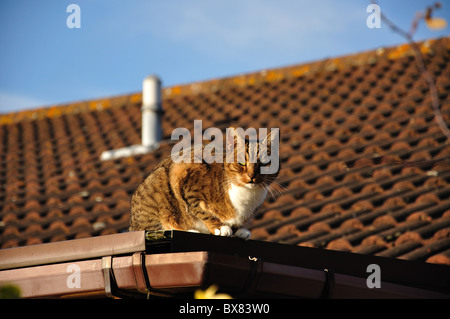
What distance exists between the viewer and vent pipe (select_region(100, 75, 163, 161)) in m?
7.20

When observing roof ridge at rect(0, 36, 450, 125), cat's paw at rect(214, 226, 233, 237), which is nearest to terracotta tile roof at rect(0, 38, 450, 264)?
roof ridge at rect(0, 36, 450, 125)

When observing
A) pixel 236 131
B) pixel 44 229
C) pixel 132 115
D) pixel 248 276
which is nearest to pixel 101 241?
pixel 248 276

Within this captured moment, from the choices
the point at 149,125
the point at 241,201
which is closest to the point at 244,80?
the point at 149,125

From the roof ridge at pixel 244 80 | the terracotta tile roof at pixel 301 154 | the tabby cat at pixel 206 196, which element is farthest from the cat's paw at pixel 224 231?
the roof ridge at pixel 244 80

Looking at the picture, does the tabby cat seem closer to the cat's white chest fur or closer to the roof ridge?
the cat's white chest fur

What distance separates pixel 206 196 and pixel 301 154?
2973 millimetres

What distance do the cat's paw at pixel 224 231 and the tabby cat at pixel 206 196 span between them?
0.07m

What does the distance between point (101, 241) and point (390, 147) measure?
385 centimetres

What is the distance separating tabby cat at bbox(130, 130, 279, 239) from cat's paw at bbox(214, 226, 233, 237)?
0.07 meters

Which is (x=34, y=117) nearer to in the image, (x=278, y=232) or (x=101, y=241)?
(x=278, y=232)

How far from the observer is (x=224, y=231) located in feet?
9.86

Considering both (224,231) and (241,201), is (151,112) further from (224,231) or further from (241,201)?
(224,231)

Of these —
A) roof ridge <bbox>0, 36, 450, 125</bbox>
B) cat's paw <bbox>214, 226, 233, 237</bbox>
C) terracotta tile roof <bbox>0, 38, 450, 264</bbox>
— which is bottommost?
cat's paw <bbox>214, 226, 233, 237</bbox>

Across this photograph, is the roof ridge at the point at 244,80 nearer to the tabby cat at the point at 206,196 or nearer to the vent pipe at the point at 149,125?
the vent pipe at the point at 149,125
